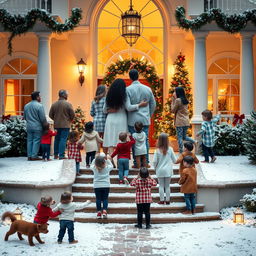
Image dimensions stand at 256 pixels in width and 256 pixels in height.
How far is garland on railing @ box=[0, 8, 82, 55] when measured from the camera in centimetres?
1417

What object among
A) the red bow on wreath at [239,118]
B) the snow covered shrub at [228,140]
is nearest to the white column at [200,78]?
the red bow on wreath at [239,118]

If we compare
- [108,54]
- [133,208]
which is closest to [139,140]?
[133,208]

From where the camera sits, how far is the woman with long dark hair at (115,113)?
1028 centimetres

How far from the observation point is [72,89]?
1705 cm

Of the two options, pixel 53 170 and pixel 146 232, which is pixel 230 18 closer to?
pixel 53 170

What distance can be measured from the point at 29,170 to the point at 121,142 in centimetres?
248

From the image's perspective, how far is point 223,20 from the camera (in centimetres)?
1425

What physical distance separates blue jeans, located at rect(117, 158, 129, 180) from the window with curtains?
8.17 metres

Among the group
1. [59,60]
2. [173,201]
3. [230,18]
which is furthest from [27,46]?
[173,201]

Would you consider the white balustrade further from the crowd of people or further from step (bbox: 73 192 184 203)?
step (bbox: 73 192 184 203)

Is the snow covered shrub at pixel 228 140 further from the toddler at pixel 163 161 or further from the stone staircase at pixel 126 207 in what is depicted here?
the toddler at pixel 163 161

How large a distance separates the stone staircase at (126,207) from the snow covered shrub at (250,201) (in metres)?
0.56

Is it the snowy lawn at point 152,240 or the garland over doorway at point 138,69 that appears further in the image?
the garland over doorway at point 138,69

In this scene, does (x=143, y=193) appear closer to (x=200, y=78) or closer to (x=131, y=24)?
(x=200, y=78)
